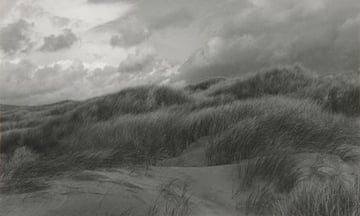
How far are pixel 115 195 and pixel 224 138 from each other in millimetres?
1648

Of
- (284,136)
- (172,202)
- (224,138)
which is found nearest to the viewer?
(172,202)

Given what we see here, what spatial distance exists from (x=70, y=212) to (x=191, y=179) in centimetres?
98

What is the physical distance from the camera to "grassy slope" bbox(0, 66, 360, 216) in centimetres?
306

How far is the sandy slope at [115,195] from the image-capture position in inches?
91.8

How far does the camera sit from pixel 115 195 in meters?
2.49

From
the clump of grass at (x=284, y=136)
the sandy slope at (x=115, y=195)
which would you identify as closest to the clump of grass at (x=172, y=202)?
the sandy slope at (x=115, y=195)

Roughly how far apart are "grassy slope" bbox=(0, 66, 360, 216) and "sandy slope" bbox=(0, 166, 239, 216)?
26 centimetres

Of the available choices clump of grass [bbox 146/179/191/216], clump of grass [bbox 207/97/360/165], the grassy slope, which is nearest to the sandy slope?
clump of grass [bbox 146/179/191/216]

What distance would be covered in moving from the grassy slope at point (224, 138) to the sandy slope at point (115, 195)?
255mm

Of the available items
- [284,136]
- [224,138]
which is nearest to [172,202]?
[224,138]

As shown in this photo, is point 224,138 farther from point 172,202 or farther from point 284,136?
point 172,202

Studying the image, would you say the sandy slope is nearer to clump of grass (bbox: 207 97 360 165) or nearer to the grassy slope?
the grassy slope

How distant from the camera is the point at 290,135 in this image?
4102 millimetres

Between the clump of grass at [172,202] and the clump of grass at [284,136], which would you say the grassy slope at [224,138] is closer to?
the clump of grass at [284,136]
